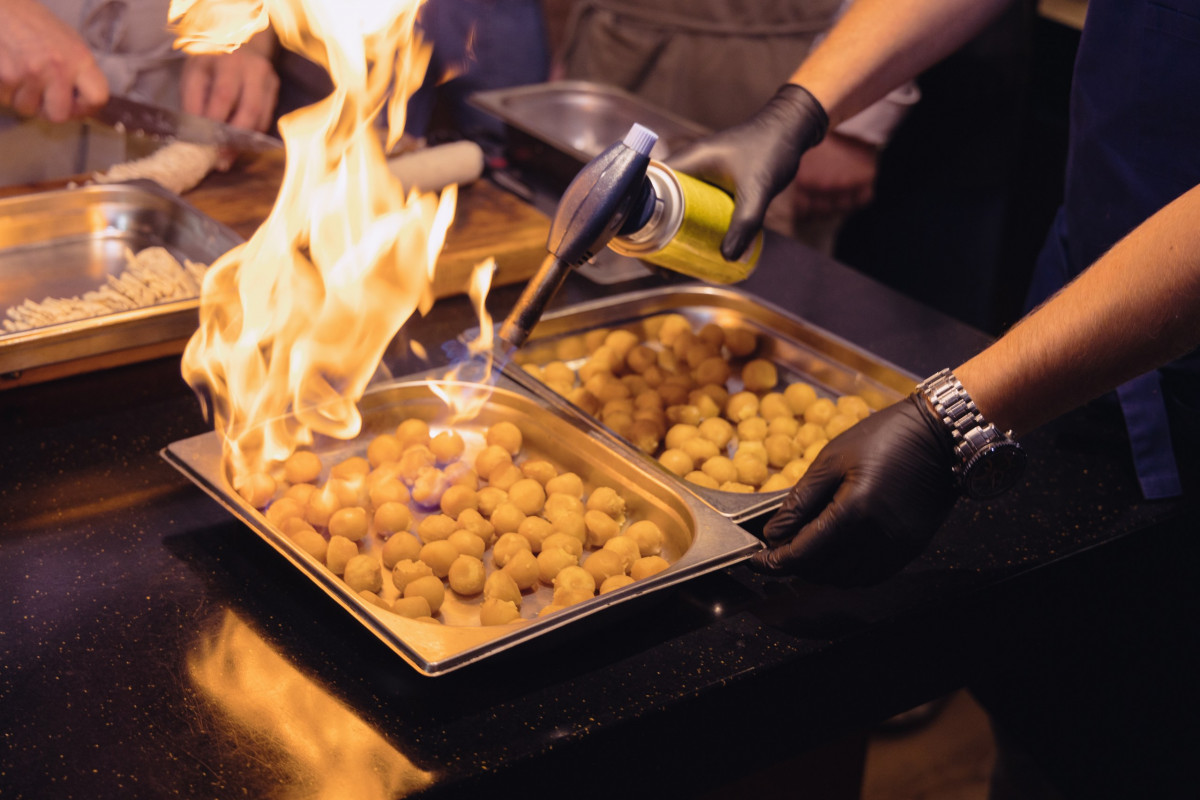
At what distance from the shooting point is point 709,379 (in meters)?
1.45

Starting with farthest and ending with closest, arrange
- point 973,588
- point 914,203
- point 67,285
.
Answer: point 914,203 < point 67,285 < point 973,588

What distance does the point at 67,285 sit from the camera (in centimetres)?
158

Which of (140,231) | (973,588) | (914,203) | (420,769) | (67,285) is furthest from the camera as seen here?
(914,203)

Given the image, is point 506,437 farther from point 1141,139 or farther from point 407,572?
point 1141,139

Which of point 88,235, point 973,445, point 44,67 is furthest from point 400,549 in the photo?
point 44,67

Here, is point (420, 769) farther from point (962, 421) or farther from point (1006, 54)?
point (1006, 54)

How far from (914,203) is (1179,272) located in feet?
6.45

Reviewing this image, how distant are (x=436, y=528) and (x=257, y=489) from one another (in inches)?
7.5

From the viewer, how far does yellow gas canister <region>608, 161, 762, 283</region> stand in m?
1.20

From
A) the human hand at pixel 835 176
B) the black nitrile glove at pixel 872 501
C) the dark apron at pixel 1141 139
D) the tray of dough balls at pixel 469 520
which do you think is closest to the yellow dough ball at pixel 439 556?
the tray of dough balls at pixel 469 520

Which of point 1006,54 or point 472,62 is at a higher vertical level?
point 1006,54

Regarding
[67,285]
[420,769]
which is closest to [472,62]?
[67,285]

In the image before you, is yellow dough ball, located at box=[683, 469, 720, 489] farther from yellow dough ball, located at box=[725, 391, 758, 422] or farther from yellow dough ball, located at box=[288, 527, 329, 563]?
yellow dough ball, located at box=[288, 527, 329, 563]

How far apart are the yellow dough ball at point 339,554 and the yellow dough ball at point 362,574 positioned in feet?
0.04
